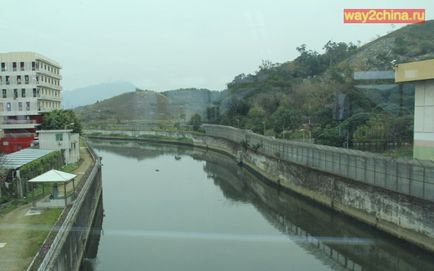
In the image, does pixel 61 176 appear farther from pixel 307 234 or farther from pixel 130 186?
pixel 130 186

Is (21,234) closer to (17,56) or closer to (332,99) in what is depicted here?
(17,56)

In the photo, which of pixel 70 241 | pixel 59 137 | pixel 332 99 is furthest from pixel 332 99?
pixel 70 241

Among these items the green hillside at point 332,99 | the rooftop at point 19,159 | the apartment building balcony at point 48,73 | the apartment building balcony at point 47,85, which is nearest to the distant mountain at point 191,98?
the green hillside at point 332,99

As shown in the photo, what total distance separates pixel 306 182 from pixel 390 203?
282 inches

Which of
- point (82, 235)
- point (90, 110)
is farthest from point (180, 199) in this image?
point (90, 110)

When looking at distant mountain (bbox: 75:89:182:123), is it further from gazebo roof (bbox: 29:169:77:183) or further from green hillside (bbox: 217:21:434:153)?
gazebo roof (bbox: 29:169:77:183)

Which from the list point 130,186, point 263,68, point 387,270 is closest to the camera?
point 387,270

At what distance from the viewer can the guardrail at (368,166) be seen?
13.8 metres

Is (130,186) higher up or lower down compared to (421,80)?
lower down

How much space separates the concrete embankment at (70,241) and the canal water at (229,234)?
879mm

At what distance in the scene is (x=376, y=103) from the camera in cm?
3416

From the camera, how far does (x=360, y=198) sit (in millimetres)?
17047

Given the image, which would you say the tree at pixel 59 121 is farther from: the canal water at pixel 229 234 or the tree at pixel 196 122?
the tree at pixel 196 122

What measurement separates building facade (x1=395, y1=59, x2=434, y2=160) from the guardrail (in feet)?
6.35
